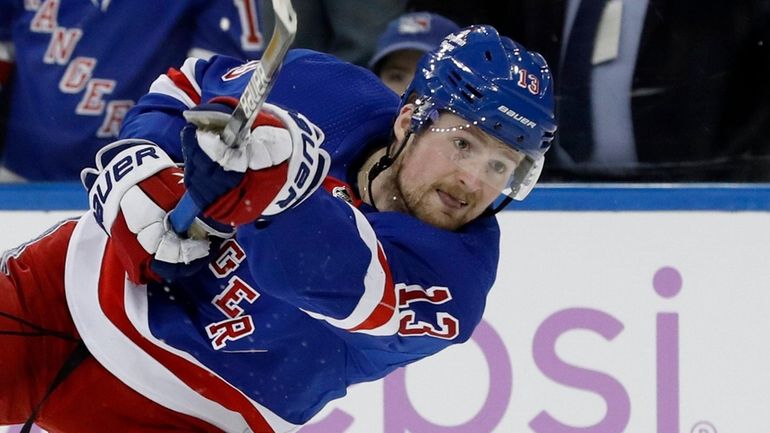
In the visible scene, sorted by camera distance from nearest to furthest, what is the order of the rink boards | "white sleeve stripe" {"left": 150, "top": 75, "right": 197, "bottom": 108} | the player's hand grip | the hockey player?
the player's hand grip < the hockey player < "white sleeve stripe" {"left": 150, "top": 75, "right": 197, "bottom": 108} < the rink boards

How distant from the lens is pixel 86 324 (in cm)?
231

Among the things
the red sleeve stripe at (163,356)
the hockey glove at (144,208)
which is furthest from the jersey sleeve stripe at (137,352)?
the hockey glove at (144,208)

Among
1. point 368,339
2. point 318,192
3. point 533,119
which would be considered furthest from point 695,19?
point 318,192

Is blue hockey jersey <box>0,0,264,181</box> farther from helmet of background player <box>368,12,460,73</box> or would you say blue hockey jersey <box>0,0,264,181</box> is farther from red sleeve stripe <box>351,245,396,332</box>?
red sleeve stripe <box>351,245,396,332</box>

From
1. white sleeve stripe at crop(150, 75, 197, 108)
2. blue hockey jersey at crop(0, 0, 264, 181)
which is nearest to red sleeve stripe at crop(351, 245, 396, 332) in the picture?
white sleeve stripe at crop(150, 75, 197, 108)

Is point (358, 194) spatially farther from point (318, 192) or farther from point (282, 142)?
point (282, 142)

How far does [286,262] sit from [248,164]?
7.8 inches

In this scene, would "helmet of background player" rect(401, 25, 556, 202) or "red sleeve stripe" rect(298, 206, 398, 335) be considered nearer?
"red sleeve stripe" rect(298, 206, 398, 335)

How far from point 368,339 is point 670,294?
1.09 m

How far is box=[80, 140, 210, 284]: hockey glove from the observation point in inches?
78.4

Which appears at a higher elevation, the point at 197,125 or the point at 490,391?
the point at 197,125

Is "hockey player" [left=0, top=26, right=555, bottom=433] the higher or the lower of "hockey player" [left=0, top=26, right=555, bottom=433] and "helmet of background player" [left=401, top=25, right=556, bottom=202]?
the lower

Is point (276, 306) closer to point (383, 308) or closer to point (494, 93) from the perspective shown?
point (383, 308)

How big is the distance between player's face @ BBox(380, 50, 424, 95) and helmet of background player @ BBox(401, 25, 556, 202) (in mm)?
979
